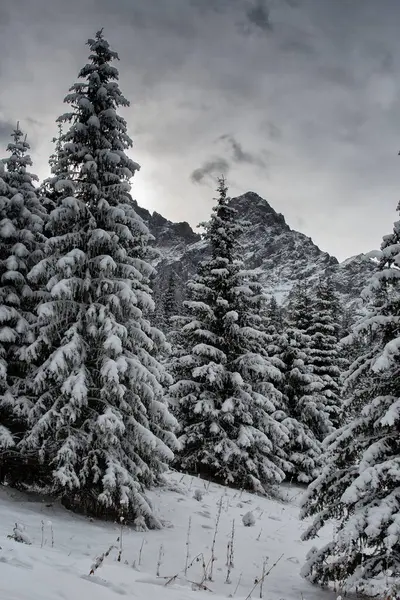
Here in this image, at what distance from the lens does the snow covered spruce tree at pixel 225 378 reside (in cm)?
1562

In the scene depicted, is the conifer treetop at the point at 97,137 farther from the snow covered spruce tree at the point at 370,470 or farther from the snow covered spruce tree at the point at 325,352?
the snow covered spruce tree at the point at 325,352

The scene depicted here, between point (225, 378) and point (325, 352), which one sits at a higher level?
point (325, 352)

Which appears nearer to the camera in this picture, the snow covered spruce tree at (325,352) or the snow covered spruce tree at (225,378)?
the snow covered spruce tree at (225,378)

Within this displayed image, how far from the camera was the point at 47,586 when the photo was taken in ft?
13.9

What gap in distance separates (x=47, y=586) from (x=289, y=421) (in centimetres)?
1720

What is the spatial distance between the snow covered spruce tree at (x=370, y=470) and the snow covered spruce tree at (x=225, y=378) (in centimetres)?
810

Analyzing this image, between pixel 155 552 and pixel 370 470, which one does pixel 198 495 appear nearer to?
pixel 155 552

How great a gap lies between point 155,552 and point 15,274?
686 centimetres

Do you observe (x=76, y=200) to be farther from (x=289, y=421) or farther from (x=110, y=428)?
(x=289, y=421)

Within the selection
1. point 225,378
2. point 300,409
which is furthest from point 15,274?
point 300,409

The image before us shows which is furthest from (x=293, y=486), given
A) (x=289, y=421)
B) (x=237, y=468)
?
(x=237, y=468)

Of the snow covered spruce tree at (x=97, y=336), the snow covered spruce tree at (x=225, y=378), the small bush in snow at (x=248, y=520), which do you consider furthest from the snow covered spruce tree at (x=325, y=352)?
the snow covered spruce tree at (x=97, y=336)

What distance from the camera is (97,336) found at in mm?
10016

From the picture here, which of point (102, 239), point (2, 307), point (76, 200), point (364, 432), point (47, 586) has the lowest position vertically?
point (47, 586)
